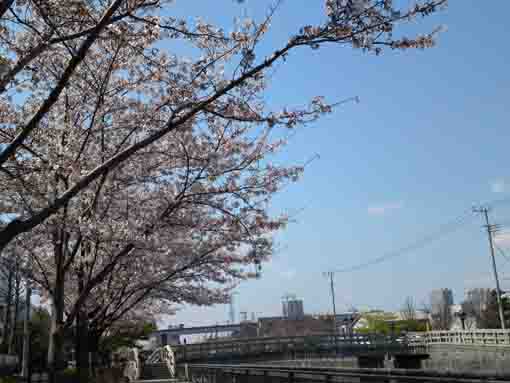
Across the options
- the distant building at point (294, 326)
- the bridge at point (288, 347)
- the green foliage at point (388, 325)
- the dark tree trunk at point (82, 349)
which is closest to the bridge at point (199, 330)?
the distant building at point (294, 326)

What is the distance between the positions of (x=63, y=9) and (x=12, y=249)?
1207 cm

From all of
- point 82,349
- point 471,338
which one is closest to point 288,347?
point 471,338

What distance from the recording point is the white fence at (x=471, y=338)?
41875 millimetres

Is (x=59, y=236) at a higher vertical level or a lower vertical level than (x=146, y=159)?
lower

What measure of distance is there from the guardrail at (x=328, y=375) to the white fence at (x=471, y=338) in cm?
2914

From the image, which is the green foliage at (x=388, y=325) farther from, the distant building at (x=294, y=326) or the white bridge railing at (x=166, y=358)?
the white bridge railing at (x=166, y=358)

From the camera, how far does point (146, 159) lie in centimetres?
1619

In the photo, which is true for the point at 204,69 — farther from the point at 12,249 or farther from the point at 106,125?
the point at 12,249

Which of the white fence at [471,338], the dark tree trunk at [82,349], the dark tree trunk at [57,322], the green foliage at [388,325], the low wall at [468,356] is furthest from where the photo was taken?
the green foliage at [388,325]

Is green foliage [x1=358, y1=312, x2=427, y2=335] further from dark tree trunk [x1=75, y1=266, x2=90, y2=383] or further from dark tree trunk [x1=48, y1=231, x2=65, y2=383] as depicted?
dark tree trunk [x1=48, y1=231, x2=65, y2=383]

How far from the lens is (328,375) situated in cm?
975

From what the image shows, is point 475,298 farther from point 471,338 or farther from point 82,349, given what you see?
point 82,349

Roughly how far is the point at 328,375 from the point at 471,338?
42.0 m

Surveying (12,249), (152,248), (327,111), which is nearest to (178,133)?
(152,248)
